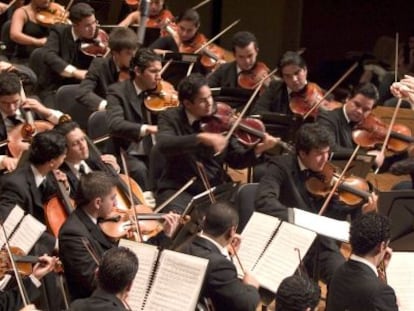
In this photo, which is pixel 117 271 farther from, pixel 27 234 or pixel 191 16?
pixel 191 16

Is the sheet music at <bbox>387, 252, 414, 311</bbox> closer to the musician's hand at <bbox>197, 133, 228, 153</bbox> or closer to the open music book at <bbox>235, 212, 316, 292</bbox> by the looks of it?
the open music book at <bbox>235, 212, 316, 292</bbox>

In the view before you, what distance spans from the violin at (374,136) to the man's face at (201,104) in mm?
1084

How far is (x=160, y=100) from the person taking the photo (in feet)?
19.2

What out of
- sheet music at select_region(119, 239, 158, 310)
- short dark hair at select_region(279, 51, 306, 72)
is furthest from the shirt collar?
short dark hair at select_region(279, 51, 306, 72)

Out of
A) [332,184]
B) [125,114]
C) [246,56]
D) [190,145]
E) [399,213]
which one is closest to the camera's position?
[399,213]

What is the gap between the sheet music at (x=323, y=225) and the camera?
4297mm

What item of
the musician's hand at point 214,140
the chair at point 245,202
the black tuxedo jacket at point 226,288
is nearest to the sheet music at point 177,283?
the black tuxedo jacket at point 226,288

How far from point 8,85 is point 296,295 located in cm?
273

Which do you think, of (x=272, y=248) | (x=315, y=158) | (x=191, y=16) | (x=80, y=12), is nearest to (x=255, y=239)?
(x=272, y=248)

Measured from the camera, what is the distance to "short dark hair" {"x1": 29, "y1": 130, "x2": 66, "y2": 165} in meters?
4.63

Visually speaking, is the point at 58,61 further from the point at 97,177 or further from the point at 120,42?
the point at 97,177

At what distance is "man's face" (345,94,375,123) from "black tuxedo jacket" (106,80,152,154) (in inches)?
50.6

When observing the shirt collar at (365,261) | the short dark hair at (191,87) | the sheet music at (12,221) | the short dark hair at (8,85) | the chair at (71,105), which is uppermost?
the short dark hair at (191,87)

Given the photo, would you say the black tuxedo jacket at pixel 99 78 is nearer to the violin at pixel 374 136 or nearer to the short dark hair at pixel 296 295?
the violin at pixel 374 136
